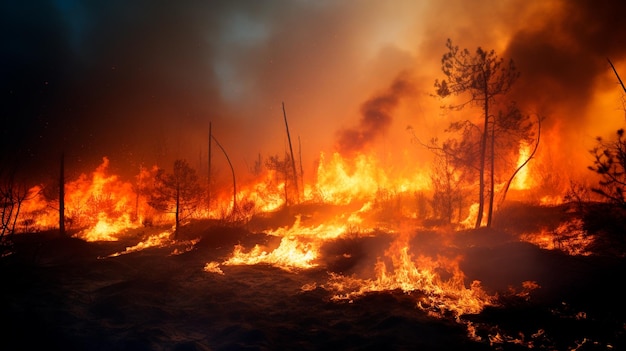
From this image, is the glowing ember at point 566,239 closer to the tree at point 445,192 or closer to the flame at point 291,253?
the tree at point 445,192

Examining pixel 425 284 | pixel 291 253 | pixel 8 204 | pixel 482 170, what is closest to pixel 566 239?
pixel 482 170

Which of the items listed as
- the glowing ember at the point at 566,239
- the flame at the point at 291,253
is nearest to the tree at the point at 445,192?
the glowing ember at the point at 566,239

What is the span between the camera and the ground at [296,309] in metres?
9.19

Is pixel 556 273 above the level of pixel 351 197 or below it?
below

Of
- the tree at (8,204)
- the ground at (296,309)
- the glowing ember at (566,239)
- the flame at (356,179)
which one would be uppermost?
the flame at (356,179)

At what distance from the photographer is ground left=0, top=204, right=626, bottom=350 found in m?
9.19

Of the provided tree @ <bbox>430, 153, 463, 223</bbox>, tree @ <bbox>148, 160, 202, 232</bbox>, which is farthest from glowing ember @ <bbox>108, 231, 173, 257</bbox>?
tree @ <bbox>430, 153, 463, 223</bbox>

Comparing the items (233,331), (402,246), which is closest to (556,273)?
(402,246)

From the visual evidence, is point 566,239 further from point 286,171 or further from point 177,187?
point 286,171

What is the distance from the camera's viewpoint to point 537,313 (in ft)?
33.2

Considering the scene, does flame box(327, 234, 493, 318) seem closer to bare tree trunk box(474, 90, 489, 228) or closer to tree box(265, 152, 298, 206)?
bare tree trunk box(474, 90, 489, 228)

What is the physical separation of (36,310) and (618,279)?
19.6m

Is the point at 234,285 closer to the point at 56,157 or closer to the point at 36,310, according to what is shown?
the point at 36,310

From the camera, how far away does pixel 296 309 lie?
12148 millimetres
